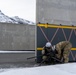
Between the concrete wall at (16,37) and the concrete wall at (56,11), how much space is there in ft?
32.9

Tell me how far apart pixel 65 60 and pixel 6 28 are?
11215mm

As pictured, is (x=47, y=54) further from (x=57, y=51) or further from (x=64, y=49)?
(x=64, y=49)

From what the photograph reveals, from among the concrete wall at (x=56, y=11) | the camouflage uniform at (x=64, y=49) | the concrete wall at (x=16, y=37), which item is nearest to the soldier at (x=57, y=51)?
the camouflage uniform at (x=64, y=49)

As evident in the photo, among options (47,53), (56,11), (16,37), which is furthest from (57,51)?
(16,37)

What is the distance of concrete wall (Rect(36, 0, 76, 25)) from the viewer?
34.3ft

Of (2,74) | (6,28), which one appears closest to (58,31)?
(2,74)

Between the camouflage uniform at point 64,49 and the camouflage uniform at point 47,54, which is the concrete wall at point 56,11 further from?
the camouflage uniform at point 47,54

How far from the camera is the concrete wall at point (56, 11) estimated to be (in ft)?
34.3

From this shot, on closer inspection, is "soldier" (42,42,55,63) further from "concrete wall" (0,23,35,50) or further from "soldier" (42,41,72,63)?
"concrete wall" (0,23,35,50)

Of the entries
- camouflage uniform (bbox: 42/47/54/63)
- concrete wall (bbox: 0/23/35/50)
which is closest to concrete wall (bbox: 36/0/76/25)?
camouflage uniform (bbox: 42/47/54/63)

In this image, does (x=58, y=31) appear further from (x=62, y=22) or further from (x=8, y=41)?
(x=8, y=41)

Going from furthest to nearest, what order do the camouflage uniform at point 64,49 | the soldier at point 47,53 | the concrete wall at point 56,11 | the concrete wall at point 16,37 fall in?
1. the concrete wall at point 16,37
2. the concrete wall at point 56,11
3. the camouflage uniform at point 64,49
4. the soldier at point 47,53

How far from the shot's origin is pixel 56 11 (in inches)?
428

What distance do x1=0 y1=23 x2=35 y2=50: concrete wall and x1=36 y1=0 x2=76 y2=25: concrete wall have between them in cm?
1003
